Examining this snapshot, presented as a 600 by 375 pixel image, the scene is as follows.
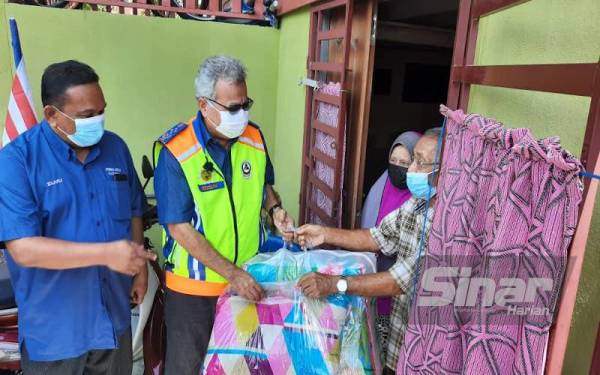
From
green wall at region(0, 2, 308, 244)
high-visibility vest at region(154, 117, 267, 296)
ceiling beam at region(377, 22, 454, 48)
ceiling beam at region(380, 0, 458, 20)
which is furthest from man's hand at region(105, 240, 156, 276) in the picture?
ceiling beam at region(377, 22, 454, 48)

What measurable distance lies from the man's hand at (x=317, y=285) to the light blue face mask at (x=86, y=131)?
3.24 ft

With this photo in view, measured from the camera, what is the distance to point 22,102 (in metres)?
2.77

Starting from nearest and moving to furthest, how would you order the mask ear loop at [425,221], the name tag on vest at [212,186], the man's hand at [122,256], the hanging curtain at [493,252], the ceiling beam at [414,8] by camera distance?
the hanging curtain at [493,252] < the mask ear loop at [425,221] < the man's hand at [122,256] < the name tag on vest at [212,186] < the ceiling beam at [414,8]

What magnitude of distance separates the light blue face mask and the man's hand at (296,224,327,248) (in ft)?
3.10

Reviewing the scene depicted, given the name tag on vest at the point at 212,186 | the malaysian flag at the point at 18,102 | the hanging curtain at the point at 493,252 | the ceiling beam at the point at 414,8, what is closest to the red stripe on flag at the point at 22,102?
the malaysian flag at the point at 18,102

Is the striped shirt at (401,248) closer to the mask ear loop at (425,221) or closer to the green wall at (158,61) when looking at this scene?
the mask ear loop at (425,221)

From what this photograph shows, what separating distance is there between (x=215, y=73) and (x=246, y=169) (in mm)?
445

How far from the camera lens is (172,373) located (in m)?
2.14

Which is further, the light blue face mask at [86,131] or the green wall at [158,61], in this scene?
the green wall at [158,61]

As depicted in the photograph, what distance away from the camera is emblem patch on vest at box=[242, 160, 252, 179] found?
2064 millimetres

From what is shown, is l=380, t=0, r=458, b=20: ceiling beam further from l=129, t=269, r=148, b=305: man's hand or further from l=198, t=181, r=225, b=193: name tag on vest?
l=129, t=269, r=148, b=305: man's hand

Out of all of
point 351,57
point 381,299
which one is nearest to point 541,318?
point 381,299

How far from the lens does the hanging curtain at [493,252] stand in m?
0.89

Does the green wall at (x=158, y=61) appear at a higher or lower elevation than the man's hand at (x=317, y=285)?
higher
